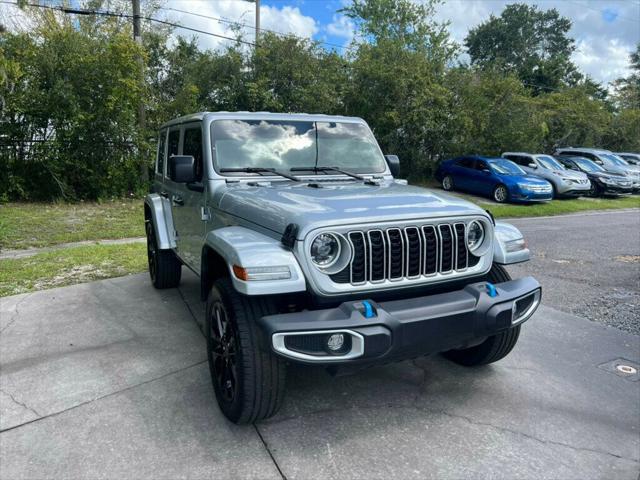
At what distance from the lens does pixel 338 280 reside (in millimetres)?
2783

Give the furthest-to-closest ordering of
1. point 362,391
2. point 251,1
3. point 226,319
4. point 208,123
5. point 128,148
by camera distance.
Result: 1. point 251,1
2. point 128,148
3. point 208,123
4. point 362,391
5. point 226,319

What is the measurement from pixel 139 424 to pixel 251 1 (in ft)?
68.9

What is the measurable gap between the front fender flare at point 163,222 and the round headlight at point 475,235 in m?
3.04

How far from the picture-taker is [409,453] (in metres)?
2.76

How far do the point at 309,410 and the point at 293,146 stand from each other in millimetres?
2167

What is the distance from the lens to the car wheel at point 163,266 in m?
5.53

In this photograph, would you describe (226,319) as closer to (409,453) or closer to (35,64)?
(409,453)

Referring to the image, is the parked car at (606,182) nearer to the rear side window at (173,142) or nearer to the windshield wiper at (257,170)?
the rear side window at (173,142)

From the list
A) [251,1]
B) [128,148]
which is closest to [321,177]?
[128,148]

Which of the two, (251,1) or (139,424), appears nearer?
(139,424)

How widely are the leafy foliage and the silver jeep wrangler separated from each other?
875cm

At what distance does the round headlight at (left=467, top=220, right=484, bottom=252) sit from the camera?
10.7 feet

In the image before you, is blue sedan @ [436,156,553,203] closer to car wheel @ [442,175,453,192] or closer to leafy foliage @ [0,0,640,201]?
car wheel @ [442,175,453,192]

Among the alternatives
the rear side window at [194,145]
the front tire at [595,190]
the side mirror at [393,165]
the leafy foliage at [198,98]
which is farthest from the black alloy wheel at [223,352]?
the front tire at [595,190]
